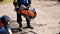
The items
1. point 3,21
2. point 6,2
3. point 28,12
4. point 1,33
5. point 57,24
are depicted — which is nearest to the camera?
point 3,21

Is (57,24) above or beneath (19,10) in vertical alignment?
beneath

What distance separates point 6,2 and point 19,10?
788cm

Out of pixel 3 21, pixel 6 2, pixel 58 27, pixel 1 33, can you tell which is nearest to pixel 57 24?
pixel 58 27

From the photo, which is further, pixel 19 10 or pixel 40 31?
pixel 40 31

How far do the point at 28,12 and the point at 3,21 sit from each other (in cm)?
259

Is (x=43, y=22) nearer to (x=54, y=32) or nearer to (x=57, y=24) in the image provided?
(x=57, y=24)

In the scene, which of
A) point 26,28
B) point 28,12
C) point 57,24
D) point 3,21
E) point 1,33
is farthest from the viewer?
point 57,24

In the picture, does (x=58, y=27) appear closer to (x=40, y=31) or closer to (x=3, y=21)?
(x=40, y=31)

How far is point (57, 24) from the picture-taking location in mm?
8055

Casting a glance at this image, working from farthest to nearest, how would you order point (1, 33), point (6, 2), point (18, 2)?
point (6, 2), point (18, 2), point (1, 33)

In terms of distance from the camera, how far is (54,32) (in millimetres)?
7035

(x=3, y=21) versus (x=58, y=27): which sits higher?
(x=3, y=21)

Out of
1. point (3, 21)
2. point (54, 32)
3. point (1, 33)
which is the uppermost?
point (3, 21)

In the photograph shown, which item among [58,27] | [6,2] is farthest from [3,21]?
[6,2]
